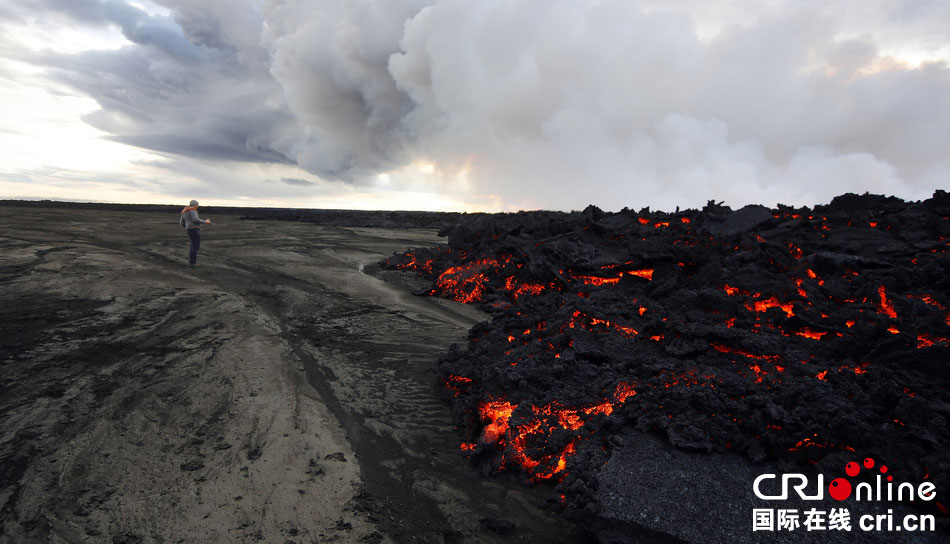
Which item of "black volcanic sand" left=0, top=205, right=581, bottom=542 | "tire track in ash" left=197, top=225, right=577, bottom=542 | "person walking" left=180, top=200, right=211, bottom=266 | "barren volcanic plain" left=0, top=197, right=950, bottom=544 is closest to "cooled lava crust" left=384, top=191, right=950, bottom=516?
"barren volcanic plain" left=0, top=197, right=950, bottom=544

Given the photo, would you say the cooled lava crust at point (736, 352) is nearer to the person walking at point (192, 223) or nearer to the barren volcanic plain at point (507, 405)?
the barren volcanic plain at point (507, 405)

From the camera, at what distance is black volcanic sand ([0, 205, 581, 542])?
3.30m

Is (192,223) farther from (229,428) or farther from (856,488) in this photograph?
(856,488)

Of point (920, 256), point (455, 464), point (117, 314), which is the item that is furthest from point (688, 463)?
point (117, 314)

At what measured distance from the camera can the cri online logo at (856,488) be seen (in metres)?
2.97

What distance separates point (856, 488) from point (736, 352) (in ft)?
6.78

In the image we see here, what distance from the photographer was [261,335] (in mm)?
7305

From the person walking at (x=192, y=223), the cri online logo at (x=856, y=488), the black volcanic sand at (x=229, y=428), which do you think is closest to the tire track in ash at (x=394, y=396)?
the black volcanic sand at (x=229, y=428)

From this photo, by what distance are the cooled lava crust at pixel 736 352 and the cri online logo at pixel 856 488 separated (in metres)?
0.08

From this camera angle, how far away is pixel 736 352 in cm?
503

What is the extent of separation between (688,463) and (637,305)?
3.71 m

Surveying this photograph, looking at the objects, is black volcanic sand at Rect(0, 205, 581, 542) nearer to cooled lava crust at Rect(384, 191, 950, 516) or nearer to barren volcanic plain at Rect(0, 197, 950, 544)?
barren volcanic plain at Rect(0, 197, 950, 544)

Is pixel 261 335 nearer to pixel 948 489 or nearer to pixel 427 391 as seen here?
pixel 427 391

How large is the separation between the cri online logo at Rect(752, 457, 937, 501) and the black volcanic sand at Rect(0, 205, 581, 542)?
1839 millimetres
